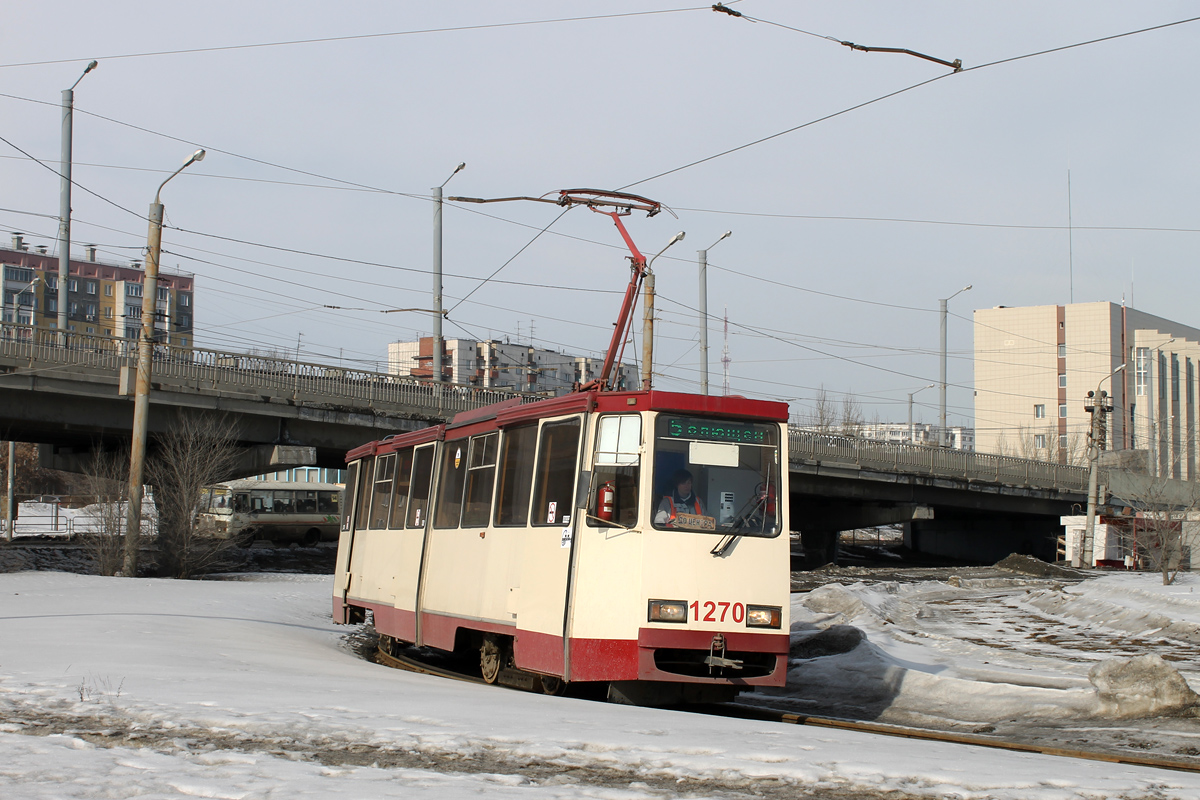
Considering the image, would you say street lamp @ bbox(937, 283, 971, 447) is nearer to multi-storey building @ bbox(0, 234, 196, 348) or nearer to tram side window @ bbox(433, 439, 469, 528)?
tram side window @ bbox(433, 439, 469, 528)

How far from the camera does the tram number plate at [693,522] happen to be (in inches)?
377

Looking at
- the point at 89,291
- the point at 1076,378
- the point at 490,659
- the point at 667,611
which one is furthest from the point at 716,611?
the point at 89,291

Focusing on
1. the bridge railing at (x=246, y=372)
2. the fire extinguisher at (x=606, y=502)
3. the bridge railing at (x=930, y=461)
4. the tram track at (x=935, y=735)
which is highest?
the bridge railing at (x=246, y=372)

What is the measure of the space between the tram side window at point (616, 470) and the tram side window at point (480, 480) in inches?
78.8

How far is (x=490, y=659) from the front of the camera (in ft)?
37.7

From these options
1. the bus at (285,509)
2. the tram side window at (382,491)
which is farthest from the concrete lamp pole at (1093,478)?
the tram side window at (382,491)

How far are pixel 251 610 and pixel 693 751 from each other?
14.2 m

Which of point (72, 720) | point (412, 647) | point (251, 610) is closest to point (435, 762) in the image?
point (72, 720)

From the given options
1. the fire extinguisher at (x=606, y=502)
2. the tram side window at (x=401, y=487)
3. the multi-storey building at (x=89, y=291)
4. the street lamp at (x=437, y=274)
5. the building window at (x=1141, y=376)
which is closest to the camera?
the fire extinguisher at (x=606, y=502)

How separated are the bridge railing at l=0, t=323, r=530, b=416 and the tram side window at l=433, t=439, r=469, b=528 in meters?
15.6

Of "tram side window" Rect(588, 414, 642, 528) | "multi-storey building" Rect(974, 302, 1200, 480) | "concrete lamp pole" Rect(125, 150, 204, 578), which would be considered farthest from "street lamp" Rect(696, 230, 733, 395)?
"multi-storey building" Rect(974, 302, 1200, 480)

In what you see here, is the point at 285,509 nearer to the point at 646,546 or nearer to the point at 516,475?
the point at 516,475

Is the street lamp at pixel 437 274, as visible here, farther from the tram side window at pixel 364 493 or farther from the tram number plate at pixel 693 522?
the tram number plate at pixel 693 522

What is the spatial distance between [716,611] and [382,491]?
7.71 m
